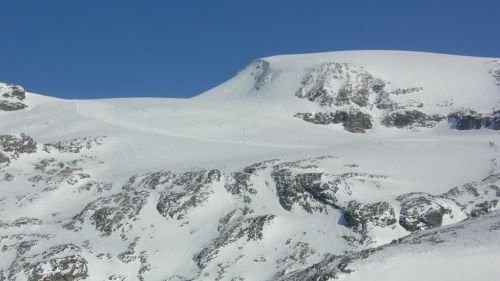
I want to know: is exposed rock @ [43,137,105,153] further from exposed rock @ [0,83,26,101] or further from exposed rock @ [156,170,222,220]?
exposed rock @ [0,83,26,101]

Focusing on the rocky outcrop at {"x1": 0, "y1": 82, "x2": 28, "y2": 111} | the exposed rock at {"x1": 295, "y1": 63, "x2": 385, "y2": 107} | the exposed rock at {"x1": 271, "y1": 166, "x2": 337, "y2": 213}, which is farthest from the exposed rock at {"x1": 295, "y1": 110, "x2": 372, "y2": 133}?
the rocky outcrop at {"x1": 0, "y1": 82, "x2": 28, "y2": 111}

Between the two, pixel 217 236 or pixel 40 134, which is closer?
pixel 217 236

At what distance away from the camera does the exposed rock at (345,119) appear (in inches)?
3378

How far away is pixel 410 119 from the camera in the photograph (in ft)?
282

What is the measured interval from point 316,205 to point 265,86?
204 ft

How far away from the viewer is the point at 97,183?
58.2 m

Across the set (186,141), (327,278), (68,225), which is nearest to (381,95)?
(186,141)

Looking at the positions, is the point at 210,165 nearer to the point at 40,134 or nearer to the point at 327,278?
the point at 40,134

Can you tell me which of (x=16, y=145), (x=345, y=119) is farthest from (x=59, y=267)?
(x=345, y=119)

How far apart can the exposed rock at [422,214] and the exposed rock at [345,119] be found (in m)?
40.3

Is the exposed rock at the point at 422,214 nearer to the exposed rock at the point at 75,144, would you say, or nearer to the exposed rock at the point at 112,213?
the exposed rock at the point at 112,213

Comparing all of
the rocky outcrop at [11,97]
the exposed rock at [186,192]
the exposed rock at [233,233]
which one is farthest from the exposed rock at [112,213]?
the rocky outcrop at [11,97]

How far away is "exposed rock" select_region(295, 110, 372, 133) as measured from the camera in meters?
85.8

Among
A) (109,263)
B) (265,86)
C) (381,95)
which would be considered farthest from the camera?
(265,86)
